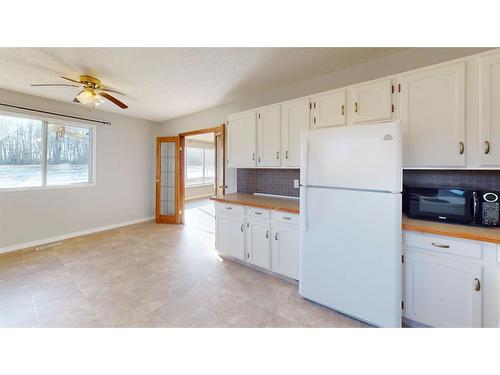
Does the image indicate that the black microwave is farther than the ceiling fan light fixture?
No

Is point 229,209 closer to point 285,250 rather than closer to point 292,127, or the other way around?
point 285,250

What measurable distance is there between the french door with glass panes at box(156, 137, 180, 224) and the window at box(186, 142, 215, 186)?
2.96m

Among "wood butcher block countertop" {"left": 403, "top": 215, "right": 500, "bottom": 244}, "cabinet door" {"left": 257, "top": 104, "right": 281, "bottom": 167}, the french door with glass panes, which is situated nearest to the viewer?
"wood butcher block countertop" {"left": 403, "top": 215, "right": 500, "bottom": 244}

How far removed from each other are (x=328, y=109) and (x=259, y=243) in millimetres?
1762

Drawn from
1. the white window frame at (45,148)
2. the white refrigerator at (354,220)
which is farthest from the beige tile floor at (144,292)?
the white window frame at (45,148)

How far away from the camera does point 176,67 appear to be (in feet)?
7.72

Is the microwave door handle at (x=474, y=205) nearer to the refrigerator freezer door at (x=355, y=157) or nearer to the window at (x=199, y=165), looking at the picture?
the refrigerator freezer door at (x=355, y=157)

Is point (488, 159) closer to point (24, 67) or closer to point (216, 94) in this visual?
point (216, 94)

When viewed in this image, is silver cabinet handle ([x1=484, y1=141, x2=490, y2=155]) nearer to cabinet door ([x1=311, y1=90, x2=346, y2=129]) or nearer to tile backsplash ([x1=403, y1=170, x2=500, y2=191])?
tile backsplash ([x1=403, y1=170, x2=500, y2=191])

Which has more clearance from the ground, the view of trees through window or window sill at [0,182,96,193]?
the view of trees through window

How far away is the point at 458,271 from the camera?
139 centimetres

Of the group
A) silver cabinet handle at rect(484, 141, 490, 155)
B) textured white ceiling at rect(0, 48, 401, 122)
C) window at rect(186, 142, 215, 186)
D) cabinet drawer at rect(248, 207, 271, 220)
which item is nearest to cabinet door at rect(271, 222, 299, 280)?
cabinet drawer at rect(248, 207, 271, 220)

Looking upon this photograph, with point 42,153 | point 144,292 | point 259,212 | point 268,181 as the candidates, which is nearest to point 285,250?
point 259,212

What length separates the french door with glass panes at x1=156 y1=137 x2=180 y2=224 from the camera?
4.77 m
